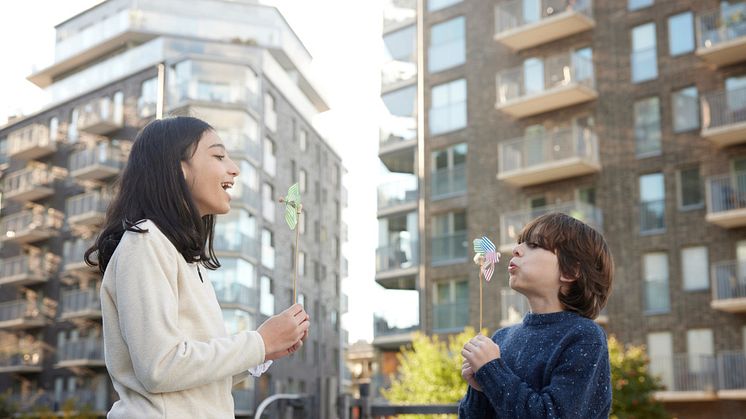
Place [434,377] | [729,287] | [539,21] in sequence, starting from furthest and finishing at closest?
[539,21] < [434,377] < [729,287]

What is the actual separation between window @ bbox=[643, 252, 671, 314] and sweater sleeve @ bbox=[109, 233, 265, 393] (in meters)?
23.8

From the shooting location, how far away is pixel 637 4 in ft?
88.4

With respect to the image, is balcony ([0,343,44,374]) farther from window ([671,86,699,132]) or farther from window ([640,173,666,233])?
window ([671,86,699,132])

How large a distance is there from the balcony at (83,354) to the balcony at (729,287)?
95.0 ft

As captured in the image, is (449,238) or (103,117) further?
(103,117)

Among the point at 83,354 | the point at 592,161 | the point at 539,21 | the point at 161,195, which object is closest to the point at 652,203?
the point at 592,161

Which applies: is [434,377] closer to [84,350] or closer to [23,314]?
[84,350]

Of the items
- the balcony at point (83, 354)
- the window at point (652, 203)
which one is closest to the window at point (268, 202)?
the balcony at point (83, 354)

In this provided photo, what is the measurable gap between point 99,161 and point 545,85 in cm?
2502

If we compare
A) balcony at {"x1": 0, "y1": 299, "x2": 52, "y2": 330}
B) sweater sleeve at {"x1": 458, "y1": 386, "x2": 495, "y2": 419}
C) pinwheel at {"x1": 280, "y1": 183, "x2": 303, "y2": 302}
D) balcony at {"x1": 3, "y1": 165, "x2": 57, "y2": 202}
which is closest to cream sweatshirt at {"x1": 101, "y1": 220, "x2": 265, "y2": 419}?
pinwheel at {"x1": 280, "y1": 183, "x2": 303, "y2": 302}

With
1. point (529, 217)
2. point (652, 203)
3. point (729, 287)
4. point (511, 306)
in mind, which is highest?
point (652, 203)

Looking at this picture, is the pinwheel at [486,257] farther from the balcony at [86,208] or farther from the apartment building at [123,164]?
the balcony at [86,208]

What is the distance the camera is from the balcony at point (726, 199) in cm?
2402

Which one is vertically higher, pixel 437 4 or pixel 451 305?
pixel 437 4
